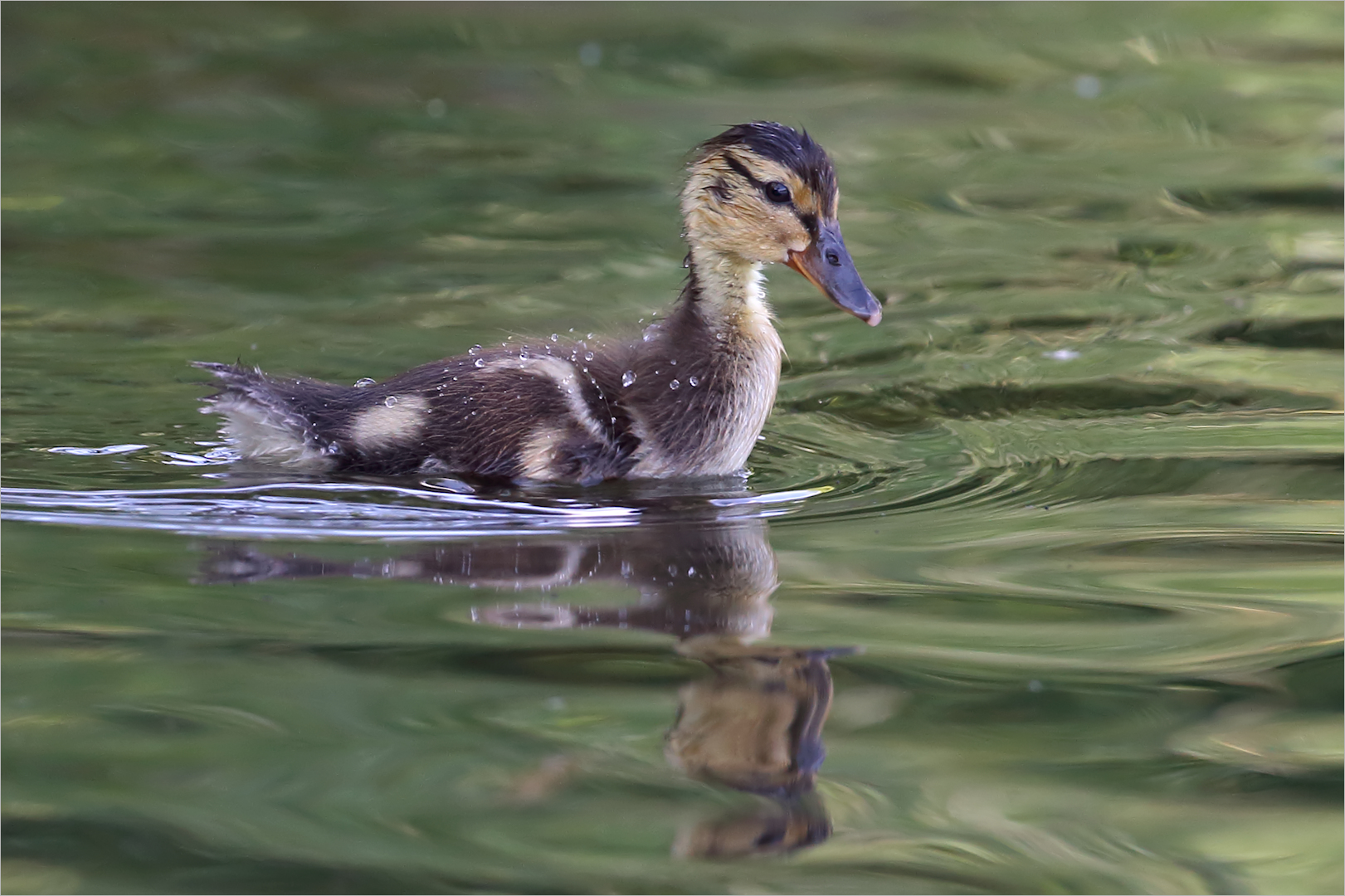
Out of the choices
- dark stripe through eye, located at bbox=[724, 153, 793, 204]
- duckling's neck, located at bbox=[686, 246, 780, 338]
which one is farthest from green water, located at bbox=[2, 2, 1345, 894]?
dark stripe through eye, located at bbox=[724, 153, 793, 204]

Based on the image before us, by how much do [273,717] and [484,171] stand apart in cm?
496

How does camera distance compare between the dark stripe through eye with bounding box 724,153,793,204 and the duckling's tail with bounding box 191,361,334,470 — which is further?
the dark stripe through eye with bounding box 724,153,793,204

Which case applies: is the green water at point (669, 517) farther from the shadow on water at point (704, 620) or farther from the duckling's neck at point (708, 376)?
the duckling's neck at point (708, 376)

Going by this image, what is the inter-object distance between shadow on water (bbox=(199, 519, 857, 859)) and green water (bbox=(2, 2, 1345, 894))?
0.4 inches

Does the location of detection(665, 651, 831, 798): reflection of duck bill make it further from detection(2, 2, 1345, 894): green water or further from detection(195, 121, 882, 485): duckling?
detection(195, 121, 882, 485): duckling

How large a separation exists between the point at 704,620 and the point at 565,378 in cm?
122

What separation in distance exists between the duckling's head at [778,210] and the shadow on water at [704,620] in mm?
905

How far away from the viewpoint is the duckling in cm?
427

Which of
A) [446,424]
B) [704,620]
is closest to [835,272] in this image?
[446,424]

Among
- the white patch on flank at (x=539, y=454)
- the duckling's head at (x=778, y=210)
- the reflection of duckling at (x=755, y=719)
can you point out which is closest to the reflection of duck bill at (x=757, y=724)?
the reflection of duckling at (x=755, y=719)

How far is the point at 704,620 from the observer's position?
330 centimetres

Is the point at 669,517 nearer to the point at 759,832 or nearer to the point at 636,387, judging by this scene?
the point at 636,387

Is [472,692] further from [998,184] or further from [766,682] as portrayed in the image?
[998,184]

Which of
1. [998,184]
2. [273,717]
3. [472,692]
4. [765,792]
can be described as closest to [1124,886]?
[765,792]
